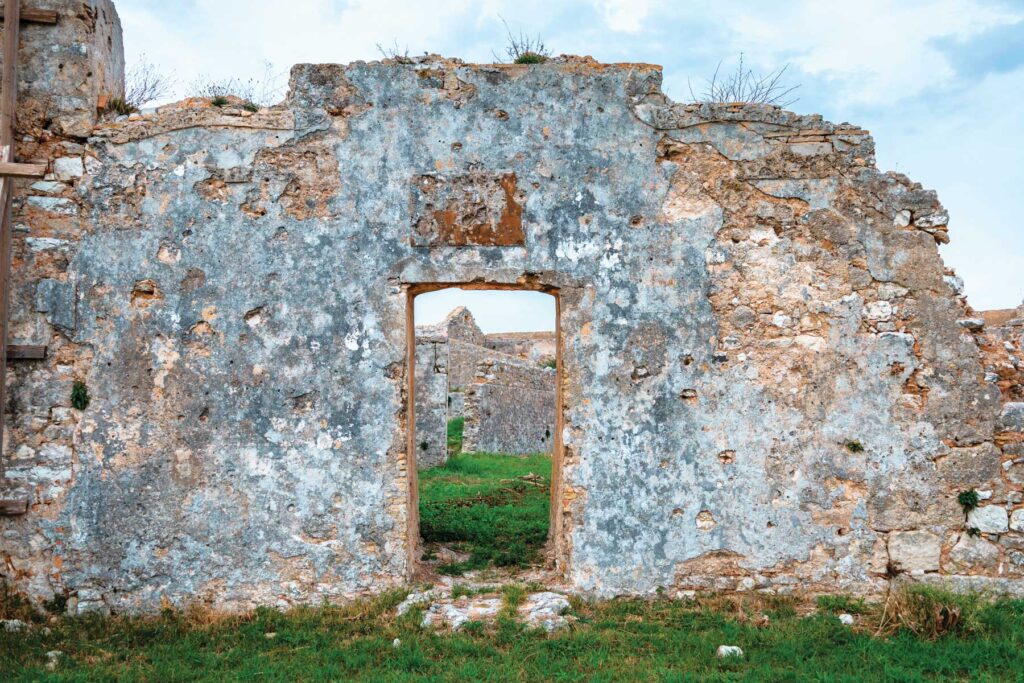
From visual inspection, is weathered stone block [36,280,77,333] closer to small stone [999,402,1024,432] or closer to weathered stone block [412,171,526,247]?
weathered stone block [412,171,526,247]

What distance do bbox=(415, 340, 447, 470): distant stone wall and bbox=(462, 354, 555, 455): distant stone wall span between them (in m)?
1.04

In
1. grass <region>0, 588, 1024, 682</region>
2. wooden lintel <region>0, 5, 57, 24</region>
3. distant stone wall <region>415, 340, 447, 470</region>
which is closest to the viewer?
grass <region>0, 588, 1024, 682</region>

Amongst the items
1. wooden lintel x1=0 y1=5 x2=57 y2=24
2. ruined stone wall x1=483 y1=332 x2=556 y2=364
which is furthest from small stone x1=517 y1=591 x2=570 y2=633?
ruined stone wall x1=483 y1=332 x2=556 y2=364

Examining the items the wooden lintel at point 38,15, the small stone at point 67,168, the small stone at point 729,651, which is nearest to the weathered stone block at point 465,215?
the small stone at point 67,168

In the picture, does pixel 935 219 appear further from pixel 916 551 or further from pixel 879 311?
pixel 916 551

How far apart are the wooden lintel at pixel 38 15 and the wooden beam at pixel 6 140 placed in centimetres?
4

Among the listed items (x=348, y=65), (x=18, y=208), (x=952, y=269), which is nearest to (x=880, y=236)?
(x=952, y=269)

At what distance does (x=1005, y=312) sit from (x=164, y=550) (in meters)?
19.0

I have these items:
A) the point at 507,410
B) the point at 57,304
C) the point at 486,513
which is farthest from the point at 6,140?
the point at 507,410

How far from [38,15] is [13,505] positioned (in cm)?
341

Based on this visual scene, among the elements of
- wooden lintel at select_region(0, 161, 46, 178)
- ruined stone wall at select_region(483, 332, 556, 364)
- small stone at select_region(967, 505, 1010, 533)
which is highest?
ruined stone wall at select_region(483, 332, 556, 364)

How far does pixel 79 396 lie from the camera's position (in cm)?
561

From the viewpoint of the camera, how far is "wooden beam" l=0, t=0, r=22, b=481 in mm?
5453

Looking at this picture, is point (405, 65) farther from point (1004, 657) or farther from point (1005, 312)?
point (1005, 312)
